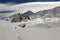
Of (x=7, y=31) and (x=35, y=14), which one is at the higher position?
(x=35, y=14)

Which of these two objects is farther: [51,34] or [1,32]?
[1,32]

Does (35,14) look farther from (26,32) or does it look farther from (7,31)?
(7,31)

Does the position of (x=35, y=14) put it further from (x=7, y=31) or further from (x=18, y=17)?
(x=7, y=31)

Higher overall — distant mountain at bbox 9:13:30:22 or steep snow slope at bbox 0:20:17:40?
distant mountain at bbox 9:13:30:22

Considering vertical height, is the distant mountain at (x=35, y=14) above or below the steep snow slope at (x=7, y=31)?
above

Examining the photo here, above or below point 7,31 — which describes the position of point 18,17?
above

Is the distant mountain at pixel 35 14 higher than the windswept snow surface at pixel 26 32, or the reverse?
the distant mountain at pixel 35 14

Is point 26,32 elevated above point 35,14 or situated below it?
below

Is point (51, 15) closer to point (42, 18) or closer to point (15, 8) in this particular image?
point (42, 18)

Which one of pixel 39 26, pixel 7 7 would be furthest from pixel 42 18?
pixel 7 7

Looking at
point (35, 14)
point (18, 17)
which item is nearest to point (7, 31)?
point (18, 17)

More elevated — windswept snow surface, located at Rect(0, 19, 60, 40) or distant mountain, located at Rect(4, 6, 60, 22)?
distant mountain, located at Rect(4, 6, 60, 22)
